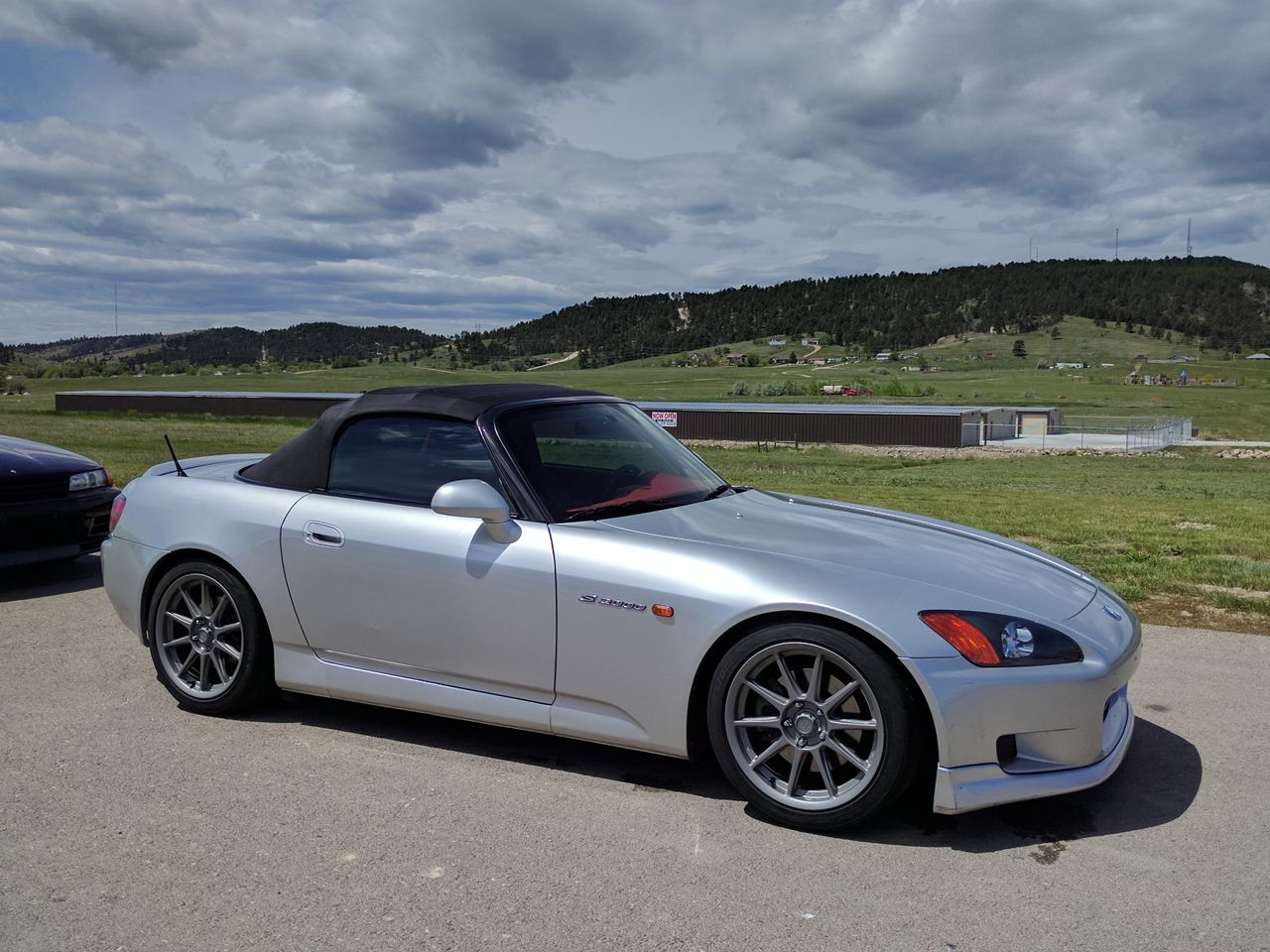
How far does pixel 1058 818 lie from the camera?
12.3ft

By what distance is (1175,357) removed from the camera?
199750 mm

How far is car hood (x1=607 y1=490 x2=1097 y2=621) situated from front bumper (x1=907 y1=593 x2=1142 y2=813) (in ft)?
0.87

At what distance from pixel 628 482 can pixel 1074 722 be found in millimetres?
2016

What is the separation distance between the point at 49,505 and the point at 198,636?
3.37 metres

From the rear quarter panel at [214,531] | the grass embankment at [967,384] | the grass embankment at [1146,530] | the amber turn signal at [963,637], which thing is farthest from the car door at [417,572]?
the grass embankment at [967,384]

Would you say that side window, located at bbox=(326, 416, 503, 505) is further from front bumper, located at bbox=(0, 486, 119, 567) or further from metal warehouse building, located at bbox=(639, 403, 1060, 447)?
metal warehouse building, located at bbox=(639, 403, 1060, 447)

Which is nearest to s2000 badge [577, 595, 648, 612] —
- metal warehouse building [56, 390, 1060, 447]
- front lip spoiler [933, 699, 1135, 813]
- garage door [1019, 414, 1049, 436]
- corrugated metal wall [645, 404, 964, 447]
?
front lip spoiler [933, 699, 1135, 813]

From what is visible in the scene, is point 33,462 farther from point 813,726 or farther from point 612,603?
point 813,726

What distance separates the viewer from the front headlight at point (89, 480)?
7684 millimetres

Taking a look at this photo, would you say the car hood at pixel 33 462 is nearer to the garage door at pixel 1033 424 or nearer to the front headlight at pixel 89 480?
the front headlight at pixel 89 480

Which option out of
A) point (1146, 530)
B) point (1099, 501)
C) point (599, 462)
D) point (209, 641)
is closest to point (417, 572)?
point (599, 462)

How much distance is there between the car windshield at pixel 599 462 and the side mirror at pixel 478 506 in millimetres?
201

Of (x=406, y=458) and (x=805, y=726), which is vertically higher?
(x=406, y=458)

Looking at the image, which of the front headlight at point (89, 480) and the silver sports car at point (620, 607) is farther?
the front headlight at point (89, 480)
